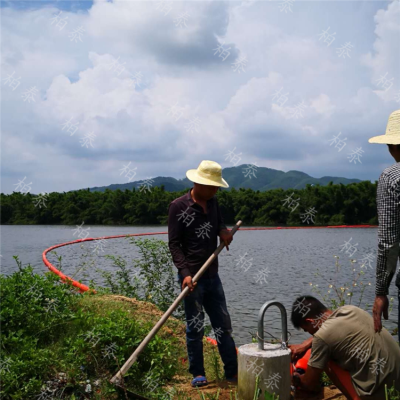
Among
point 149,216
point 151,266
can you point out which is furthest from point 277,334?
point 149,216

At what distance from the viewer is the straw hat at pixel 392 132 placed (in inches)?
121

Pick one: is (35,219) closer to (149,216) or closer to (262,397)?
(149,216)

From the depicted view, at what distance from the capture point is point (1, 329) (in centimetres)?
419

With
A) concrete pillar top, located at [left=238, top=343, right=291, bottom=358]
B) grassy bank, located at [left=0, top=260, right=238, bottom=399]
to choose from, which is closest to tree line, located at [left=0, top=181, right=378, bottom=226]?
grassy bank, located at [left=0, top=260, right=238, bottom=399]

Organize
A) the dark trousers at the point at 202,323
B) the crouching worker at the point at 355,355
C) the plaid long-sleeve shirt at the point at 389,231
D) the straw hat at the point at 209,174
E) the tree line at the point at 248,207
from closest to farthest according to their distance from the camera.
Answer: the plaid long-sleeve shirt at the point at 389,231
the crouching worker at the point at 355,355
the straw hat at the point at 209,174
the dark trousers at the point at 202,323
the tree line at the point at 248,207

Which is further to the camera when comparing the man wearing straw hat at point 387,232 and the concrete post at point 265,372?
the concrete post at point 265,372

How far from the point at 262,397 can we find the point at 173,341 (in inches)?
68.3

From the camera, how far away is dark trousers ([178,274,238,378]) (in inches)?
155

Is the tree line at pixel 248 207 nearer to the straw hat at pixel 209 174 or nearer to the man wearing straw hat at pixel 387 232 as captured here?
the straw hat at pixel 209 174

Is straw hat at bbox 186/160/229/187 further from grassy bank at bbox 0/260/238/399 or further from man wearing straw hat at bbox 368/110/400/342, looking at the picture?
grassy bank at bbox 0/260/238/399

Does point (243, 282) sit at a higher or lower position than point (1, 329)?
lower

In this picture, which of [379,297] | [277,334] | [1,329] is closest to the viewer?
[379,297]

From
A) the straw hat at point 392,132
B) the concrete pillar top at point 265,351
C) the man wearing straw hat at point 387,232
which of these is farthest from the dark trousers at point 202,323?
the straw hat at point 392,132

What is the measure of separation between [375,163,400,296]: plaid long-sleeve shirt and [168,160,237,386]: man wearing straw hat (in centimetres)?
127
